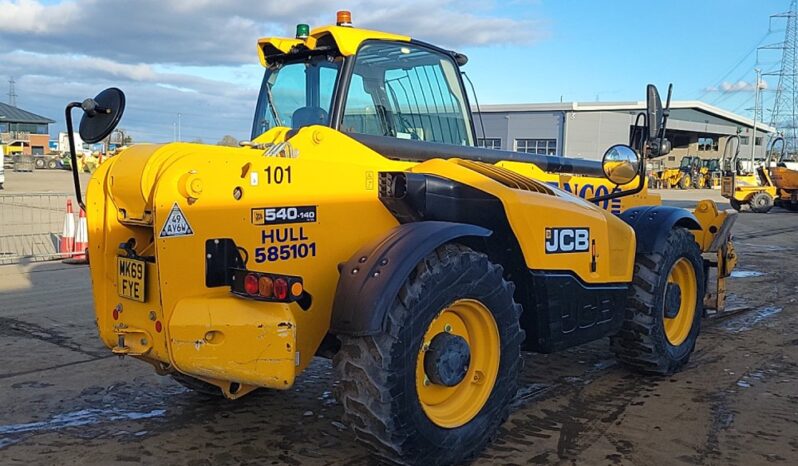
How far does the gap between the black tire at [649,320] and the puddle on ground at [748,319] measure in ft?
6.31

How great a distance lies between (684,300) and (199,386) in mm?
3605

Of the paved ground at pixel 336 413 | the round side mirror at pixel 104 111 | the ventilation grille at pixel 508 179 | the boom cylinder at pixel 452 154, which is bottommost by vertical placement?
the paved ground at pixel 336 413

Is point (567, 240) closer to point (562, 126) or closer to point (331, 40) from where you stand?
point (331, 40)

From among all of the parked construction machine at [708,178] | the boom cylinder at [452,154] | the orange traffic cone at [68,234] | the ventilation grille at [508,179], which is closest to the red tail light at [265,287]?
the boom cylinder at [452,154]

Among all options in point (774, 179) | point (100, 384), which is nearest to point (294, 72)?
point (100, 384)

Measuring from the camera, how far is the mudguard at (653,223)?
4.92 meters

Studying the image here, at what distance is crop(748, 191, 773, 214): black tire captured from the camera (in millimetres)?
24531

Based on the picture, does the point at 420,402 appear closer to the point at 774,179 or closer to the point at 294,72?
the point at 294,72

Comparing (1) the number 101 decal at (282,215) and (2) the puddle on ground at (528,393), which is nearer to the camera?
(1) the number 101 decal at (282,215)

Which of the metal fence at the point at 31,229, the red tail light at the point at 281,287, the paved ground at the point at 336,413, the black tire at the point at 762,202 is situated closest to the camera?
the red tail light at the point at 281,287

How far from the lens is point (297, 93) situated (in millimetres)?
4457

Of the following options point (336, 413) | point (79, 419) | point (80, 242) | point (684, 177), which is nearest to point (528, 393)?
point (336, 413)

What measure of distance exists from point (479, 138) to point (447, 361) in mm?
2103

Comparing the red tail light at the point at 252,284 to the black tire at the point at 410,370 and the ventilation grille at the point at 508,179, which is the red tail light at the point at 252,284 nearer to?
the black tire at the point at 410,370
